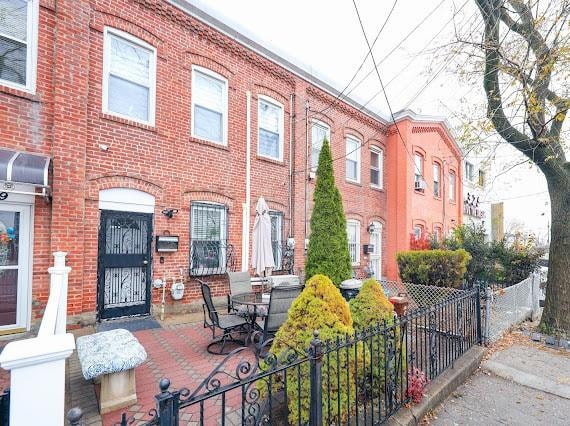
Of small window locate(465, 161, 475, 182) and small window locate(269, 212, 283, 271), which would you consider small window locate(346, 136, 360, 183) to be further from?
small window locate(465, 161, 475, 182)

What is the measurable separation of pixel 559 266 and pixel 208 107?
28.2 feet

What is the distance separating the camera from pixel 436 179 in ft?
52.3

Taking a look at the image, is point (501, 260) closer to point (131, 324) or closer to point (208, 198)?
point (208, 198)

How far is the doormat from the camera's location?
5668 mm

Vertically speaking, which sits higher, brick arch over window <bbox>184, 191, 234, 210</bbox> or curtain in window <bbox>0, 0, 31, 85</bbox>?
curtain in window <bbox>0, 0, 31, 85</bbox>

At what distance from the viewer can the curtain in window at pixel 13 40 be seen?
5.13m

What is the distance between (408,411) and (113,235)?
18.8 ft

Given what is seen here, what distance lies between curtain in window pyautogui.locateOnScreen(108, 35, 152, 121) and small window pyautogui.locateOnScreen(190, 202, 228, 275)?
2431 millimetres

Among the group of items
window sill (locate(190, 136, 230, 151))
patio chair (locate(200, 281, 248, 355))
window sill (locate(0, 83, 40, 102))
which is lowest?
patio chair (locate(200, 281, 248, 355))

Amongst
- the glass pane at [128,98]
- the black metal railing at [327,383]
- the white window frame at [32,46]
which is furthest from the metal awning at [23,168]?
the black metal railing at [327,383]

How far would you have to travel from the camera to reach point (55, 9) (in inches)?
214

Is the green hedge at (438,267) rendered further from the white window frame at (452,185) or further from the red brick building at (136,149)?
the white window frame at (452,185)

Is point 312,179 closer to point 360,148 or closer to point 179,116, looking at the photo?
point 360,148

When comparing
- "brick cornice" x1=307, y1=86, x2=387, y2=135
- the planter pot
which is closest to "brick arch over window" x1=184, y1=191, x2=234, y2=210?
the planter pot
